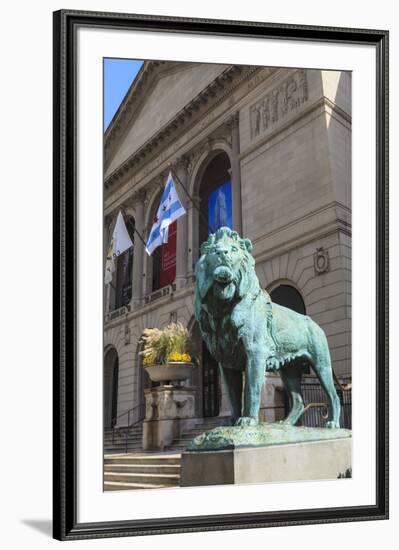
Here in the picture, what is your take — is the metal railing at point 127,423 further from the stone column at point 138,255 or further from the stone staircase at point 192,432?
the stone column at point 138,255

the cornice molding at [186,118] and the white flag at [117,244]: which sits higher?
the cornice molding at [186,118]

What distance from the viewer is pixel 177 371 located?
594 inches

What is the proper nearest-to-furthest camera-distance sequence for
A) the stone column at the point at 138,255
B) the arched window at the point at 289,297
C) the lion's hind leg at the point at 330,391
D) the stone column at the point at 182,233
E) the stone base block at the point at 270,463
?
1. the stone base block at the point at 270,463
2. the lion's hind leg at the point at 330,391
3. the arched window at the point at 289,297
4. the stone column at the point at 138,255
5. the stone column at the point at 182,233

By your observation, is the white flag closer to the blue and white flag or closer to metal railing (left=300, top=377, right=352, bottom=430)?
the blue and white flag

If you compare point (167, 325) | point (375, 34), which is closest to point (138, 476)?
point (167, 325)

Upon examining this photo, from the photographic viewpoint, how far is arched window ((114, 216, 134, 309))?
14.1 metres

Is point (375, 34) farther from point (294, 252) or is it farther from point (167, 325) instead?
point (167, 325)

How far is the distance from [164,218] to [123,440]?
5.28m

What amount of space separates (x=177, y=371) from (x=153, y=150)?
368 centimetres

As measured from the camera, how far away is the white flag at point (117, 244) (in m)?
13.2

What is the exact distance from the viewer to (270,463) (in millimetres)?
11883

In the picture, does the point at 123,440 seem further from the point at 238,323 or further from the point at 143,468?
the point at 238,323

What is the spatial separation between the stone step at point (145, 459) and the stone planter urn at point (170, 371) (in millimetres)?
1556

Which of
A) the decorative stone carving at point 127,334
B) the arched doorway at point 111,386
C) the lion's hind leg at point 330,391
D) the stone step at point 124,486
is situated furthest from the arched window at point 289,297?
the stone step at point 124,486
